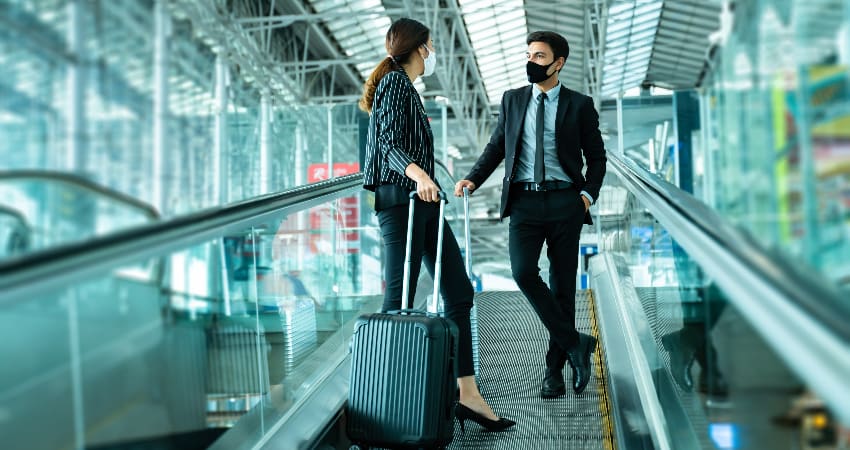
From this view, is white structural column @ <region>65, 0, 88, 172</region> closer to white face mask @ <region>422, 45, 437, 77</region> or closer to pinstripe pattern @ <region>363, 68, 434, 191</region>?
white face mask @ <region>422, 45, 437, 77</region>

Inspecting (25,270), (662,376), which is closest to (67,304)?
(25,270)

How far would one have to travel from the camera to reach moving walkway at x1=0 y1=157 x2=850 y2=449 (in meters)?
1.71

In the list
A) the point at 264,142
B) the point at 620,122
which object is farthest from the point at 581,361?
the point at 620,122

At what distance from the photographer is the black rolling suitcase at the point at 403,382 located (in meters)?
3.25

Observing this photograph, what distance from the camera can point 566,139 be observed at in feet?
13.9

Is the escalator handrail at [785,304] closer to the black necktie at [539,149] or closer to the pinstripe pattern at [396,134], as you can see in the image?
the pinstripe pattern at [396,134]

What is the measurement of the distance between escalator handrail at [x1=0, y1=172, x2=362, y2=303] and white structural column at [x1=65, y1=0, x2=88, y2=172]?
575 centimetres

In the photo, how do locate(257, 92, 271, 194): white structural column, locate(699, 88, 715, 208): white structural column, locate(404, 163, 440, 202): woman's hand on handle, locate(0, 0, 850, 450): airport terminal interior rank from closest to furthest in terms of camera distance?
locate(0, 0, 850, 450): airport terminal interior
locate(699, 88, 715, 208): white structural column
locate(404, 163, 440, 202): woman's hand on handle
locate(257, 92, 271, 194): white structural column

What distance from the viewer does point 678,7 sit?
2044 centimetres

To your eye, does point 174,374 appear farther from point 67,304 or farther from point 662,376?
point 662,376

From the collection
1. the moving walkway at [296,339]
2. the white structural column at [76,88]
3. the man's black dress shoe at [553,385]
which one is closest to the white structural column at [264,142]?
the white structural column at [76,88]

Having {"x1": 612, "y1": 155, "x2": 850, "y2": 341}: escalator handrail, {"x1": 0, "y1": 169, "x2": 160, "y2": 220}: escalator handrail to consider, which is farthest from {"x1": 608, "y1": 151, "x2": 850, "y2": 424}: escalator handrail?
{"x1": 0, "y1": 169, "x2": 160, "y2": 220}: escalator handrail

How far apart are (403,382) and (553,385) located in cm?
136

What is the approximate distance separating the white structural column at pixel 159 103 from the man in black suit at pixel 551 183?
762 centimetres
